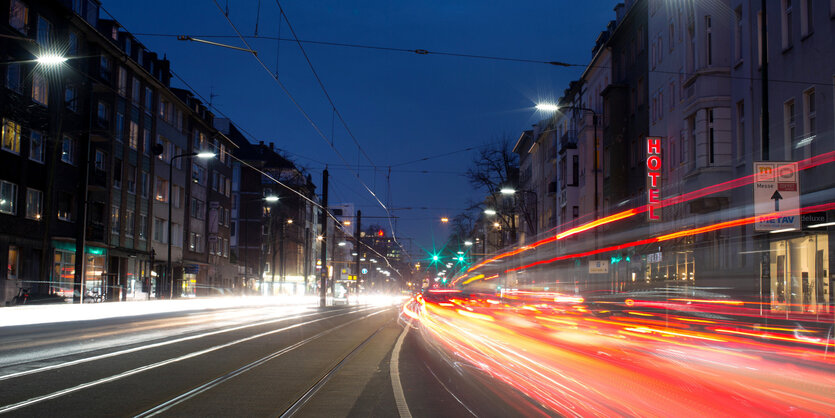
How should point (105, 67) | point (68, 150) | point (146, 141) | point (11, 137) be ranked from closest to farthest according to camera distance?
point (11, 137) < point (68, 150) < point (105, 67) < point (146, 141)

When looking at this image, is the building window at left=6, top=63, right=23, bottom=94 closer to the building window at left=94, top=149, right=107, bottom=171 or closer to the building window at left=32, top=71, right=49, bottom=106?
the building window at left=32, top=71, right=49, bottom=106

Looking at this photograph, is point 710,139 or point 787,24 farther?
point 710,139

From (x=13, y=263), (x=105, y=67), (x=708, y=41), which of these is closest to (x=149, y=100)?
(x=105, y=67)

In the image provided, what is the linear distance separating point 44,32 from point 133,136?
12798 mm

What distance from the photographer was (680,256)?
36.5m

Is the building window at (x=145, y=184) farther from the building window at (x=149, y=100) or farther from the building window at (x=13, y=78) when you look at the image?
the building window at (x=13, y=78)

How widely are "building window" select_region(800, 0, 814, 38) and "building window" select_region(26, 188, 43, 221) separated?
114 ft

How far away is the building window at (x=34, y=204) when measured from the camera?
39.7 metres

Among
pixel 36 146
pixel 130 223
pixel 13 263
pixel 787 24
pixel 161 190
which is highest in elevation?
pixel 787 24

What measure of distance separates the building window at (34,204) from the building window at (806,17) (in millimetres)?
34809

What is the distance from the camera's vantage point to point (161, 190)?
2313 inches

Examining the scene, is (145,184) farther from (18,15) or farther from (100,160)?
(18,15)

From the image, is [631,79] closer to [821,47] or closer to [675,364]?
[821,47]

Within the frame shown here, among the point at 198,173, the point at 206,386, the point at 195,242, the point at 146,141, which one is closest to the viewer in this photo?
the point at 206,386
